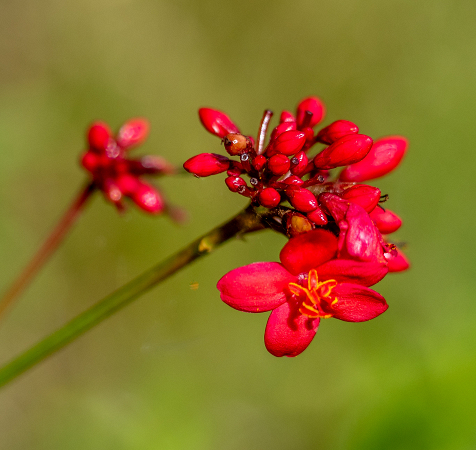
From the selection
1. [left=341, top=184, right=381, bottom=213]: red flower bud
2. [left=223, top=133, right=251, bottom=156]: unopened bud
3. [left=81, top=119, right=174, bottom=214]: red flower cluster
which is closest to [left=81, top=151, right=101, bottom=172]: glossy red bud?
[left=81, top=119, right=174, bottom=214]: red flower cluster

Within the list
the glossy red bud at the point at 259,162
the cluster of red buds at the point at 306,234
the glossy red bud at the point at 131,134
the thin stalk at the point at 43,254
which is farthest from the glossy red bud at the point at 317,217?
the glossy red bud at the point at 131,134

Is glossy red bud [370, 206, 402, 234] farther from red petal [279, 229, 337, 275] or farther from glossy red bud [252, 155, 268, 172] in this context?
glossy red bud [252, 155, 268, 172]

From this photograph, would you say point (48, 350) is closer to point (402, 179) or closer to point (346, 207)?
point (346, 207)

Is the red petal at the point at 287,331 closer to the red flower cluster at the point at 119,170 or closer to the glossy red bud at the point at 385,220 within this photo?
the glossy red bud at the point at 385,220

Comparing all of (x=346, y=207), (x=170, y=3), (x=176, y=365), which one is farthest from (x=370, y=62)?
(x=346, y=207)

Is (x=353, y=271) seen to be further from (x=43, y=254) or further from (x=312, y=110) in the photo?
(x=43, y=254)

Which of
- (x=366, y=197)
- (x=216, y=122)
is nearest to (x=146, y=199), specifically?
(x=216, y=122)

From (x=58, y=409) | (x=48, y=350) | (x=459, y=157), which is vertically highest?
(x=459, y=157)
